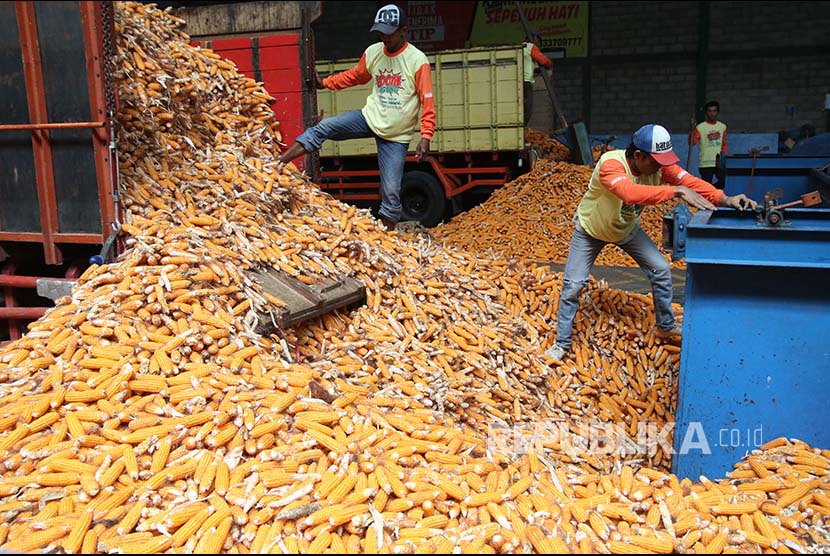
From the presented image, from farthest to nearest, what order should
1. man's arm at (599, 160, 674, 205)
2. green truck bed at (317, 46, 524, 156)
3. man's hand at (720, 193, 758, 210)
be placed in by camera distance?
1. green truck bed at (317, 46, 524, 156)
2. man's arm at (599, 160, 674, 205)
3. man's hand at (720, 193, 758, 210)

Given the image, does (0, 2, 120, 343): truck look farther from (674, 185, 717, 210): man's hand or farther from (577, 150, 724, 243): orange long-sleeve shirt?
(674, 185, 717, 210): man's hand

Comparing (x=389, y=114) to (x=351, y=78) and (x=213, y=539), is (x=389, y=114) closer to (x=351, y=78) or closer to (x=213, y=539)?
(x=351, y=78)

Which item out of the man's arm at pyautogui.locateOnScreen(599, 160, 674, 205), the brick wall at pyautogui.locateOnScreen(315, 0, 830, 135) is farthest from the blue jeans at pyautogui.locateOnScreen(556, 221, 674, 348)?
the brick wall at pyautogui.locateOnScreen(315, 0, 830, 135)

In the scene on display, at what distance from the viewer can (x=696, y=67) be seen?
16156 millimetres

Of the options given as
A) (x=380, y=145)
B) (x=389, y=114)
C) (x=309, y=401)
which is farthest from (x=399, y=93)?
(x=309, y=401)

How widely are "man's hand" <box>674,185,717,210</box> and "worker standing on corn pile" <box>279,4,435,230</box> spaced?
248cm

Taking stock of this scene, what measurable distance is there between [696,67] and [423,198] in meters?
8.55

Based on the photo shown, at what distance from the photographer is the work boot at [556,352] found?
18.2 ft

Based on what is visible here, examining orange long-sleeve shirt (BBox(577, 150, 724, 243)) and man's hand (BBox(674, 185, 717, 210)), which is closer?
man's hand (BBox(674, 185, 717, 210))

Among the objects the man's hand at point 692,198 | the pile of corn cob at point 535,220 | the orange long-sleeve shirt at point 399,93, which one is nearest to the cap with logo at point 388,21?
the orange long-sleeve shirt at point 399,93

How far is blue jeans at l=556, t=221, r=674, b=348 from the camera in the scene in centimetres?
545

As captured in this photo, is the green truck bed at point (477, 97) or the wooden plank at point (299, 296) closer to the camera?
the wooden plank at point (299, 296)

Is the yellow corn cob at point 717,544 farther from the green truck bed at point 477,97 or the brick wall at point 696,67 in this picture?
the brick wall at point 696,67

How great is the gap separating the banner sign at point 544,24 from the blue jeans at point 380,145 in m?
11.3
